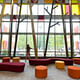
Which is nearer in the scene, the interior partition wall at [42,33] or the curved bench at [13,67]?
the curved bench at [13,67]

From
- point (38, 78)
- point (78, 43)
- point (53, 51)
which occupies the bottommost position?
point (38, 78)

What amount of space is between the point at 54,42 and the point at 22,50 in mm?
4438

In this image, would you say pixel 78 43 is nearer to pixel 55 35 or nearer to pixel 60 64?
pixel 55 35

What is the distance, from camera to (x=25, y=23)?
12023 millimetres

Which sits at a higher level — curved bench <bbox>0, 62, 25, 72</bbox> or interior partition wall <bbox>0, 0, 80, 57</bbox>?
interior partition wall <bbox>0, 0, 80, 57</bbox>

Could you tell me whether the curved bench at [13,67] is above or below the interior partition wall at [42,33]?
below

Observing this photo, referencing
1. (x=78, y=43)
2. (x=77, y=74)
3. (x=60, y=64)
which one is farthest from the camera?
(x=78, y=43)

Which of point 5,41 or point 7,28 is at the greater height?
point 7,28

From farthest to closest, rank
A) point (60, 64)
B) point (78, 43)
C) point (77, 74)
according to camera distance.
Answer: point (78, 43)
point (60, 64)
point (77, 74)

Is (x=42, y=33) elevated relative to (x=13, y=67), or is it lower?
elevated

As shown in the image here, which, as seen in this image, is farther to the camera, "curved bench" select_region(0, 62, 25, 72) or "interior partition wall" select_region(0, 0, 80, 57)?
"interior partition wall" select_region(0, 0, 80, 57)

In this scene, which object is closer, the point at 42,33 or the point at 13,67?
the point at 13,67

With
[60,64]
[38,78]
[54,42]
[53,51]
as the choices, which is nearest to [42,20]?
[54,42]

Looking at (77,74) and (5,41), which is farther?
(5,41)
